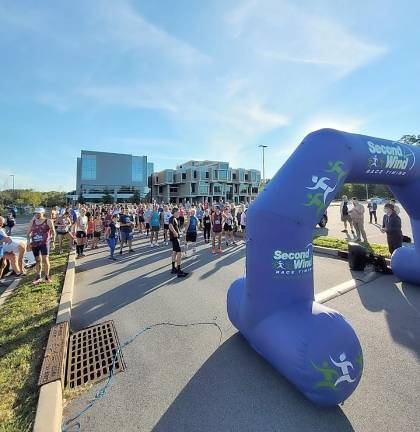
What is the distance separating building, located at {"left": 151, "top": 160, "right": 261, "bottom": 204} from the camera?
70875 millimetres

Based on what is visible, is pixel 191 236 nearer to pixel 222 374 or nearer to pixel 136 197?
pixel 222 374

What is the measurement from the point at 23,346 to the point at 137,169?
8262 centimetres

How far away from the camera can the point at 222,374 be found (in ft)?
10.8

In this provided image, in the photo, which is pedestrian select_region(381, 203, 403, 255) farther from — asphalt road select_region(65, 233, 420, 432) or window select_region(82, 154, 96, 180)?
window select_region(82, 154, 96, 180)

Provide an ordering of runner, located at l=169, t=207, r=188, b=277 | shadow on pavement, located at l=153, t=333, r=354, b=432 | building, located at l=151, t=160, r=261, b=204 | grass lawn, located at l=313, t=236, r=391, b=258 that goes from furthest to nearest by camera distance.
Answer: building, located at l=151, t=160, r=261, b=204 < grass lawn, located at l=313, t=236, r=391, b=258 < runner, located at l=169, t=207, r=188, b=277 < shadow on pavement, located at l=153, t=333, r=354, b=432

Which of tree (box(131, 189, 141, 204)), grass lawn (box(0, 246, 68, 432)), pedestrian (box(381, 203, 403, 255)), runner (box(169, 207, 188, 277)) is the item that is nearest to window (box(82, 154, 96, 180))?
tree (box(131, 189, 141, 204))

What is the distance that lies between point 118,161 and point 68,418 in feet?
271

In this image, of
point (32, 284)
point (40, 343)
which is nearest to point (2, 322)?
point (40, 343)

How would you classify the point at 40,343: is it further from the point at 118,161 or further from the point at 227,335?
the point at 118,161

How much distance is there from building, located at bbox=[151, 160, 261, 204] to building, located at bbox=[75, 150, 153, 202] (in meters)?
6.21

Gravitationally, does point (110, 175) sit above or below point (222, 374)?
above

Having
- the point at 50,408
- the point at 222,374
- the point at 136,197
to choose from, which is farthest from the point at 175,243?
the point at 136,197

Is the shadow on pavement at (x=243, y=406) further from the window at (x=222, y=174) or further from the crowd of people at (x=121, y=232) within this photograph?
the window at (x=222, y=174)

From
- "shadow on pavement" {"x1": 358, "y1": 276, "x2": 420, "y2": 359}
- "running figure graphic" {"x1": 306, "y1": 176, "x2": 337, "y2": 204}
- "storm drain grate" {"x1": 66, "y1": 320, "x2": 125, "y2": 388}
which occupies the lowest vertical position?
"storm drain grate" {"x1": 66, "y1": 320, "x2": 125, "y2": 388}
